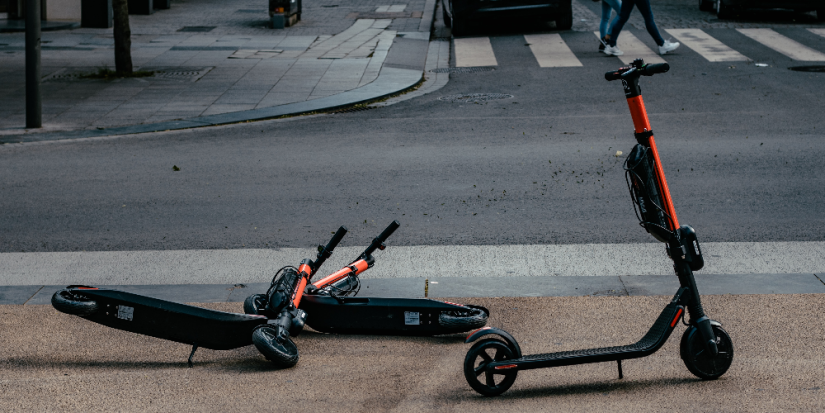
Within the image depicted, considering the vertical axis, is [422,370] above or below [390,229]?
below

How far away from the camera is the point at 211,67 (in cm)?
1525

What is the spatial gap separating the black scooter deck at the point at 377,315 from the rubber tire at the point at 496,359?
0.61 meters

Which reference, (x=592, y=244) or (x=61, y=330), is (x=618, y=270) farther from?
(x=61, y=330)

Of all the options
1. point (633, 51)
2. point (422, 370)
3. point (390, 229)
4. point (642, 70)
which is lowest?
point (422, 370)

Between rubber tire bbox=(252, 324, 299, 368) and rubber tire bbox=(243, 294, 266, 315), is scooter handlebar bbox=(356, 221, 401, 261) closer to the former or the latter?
rubber tire bbox=(243, 294, 266, 315)

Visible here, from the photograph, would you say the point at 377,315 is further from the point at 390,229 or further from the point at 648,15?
the point at 648,15

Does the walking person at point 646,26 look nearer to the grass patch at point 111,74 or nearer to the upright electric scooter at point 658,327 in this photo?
the grass patch at point 111,74

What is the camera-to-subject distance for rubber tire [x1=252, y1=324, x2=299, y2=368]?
13.1ft

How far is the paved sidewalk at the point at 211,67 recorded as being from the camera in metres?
11.7

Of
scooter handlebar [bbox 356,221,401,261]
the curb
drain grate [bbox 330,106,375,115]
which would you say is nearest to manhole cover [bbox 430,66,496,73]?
drain grate [bbox 330,106,375,115]

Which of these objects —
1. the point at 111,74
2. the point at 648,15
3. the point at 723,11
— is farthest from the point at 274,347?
the point at 723,11

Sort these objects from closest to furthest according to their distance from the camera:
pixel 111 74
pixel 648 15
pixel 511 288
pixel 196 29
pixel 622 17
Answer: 1. pixel 511 288
2. pixel 111 74
3. pixel 648 15
4. pixel 622 17
5. pixel 196 29

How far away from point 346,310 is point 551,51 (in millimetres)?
12640

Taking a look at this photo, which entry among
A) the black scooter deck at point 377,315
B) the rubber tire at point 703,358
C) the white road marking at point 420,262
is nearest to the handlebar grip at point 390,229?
the black scooter deck at point 377,315
